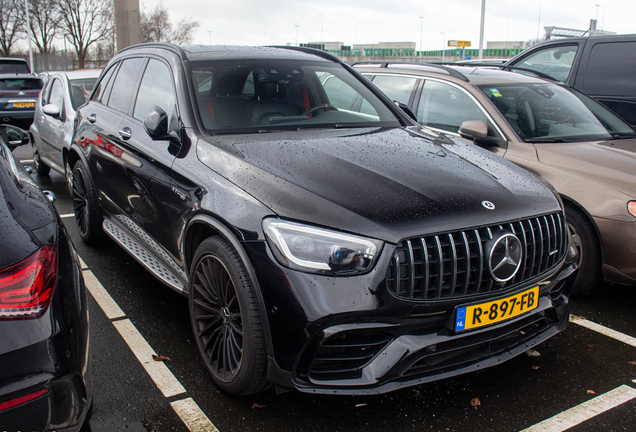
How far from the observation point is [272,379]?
94.1 inches

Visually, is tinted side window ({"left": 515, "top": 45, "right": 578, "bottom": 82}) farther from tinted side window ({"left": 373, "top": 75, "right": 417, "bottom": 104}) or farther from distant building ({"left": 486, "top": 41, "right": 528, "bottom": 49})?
distant building ({"left": 486, "top": 41, "right": 528, "bottom": 49})

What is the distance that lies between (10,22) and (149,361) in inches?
2335

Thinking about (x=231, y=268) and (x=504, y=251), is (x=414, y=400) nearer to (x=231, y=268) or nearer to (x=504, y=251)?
(x=504, y=251)

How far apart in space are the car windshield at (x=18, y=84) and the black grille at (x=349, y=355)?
1406 centimetres

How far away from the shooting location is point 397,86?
5812 mm

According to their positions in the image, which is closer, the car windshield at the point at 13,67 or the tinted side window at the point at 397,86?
the tinted side window at the point at 397,86

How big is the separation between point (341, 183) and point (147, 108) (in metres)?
1.88

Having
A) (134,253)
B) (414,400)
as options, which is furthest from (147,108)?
(414,400)

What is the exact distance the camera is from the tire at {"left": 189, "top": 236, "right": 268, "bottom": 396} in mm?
2424

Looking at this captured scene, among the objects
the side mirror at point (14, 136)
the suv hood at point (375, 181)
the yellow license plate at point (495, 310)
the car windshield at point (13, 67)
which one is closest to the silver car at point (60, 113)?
the side mirror at point (14, 136)

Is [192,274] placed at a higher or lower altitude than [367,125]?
lower

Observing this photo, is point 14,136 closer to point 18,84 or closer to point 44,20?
point 18,84

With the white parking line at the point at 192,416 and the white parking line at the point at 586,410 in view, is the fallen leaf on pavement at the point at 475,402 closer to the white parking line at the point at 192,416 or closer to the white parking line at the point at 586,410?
the white parking line at the point at 586,410

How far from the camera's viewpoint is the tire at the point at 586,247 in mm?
3887
